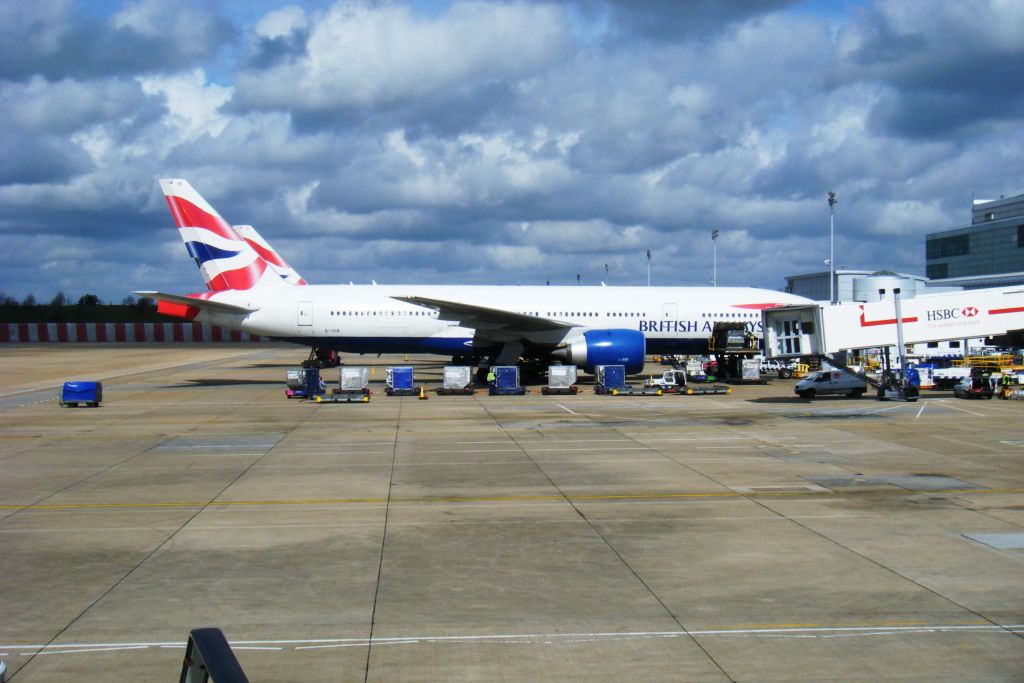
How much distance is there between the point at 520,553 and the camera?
1255cm

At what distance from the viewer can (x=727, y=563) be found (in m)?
11.9

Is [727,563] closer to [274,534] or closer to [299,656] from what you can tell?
[299,656]

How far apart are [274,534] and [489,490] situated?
4706mm

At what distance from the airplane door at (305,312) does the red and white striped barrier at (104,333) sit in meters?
71.8

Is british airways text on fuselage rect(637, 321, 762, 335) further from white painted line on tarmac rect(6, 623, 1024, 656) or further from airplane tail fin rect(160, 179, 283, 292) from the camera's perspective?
white painted line on tarmac rect(6, 623, 1024, 656)

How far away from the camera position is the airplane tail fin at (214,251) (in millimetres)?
46344

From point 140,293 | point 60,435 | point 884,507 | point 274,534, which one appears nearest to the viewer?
point 274,534

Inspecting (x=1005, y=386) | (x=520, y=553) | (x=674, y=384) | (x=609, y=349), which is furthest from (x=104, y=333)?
(x=520, y=553)

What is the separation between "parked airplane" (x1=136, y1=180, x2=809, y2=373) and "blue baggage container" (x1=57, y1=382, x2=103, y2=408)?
910 centimetres

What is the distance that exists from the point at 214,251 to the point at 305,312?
19.2 ft

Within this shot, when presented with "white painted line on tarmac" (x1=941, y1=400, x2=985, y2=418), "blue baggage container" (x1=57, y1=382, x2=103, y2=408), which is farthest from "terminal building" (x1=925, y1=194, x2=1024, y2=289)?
"blue baggage container" (x1=57, y1=382, x2=103, y2=408)

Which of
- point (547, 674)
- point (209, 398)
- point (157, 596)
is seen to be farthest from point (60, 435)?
point (547, 674)

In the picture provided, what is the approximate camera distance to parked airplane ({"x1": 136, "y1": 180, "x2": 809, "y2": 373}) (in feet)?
146

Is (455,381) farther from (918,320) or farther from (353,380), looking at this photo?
(918,320)
